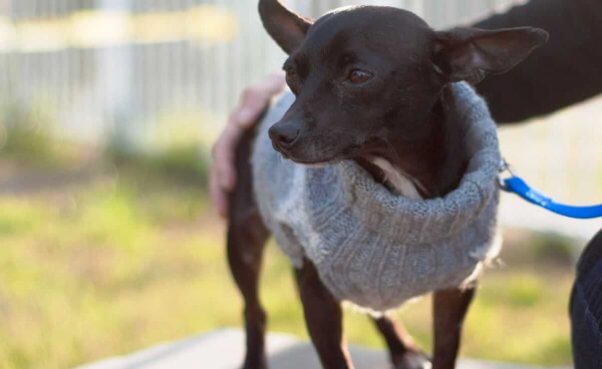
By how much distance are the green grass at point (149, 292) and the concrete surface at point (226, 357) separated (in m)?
0.45

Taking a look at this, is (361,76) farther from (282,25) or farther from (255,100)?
(255,100)

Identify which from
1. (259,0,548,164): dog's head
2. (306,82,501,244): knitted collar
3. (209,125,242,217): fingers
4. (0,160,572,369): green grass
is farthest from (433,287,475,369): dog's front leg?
(0,160,572,369): green grass

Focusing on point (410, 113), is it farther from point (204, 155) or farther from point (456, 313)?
point (204, 155)

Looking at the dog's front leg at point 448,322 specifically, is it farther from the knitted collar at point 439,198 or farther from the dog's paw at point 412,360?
the dog's paw at point 412,360

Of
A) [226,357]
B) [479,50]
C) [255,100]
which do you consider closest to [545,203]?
[479,50]

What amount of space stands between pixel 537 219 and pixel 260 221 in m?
2.72

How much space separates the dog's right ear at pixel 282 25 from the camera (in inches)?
78.6

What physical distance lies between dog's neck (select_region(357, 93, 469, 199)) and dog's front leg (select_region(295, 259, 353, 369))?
0.23 m

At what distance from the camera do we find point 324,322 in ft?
6.61

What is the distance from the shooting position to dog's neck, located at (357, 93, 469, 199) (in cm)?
193

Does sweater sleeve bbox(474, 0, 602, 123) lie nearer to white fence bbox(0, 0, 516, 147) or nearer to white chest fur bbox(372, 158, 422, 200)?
white chest fur bbox(372, 158, 422, 200)

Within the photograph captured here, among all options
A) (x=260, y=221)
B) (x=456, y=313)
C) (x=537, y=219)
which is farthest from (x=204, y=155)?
(x=456, y=313)

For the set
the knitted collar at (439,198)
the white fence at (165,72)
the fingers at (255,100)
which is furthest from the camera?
the white fence at (165,72)

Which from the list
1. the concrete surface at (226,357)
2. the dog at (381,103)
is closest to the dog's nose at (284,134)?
the dog at (381,103)
